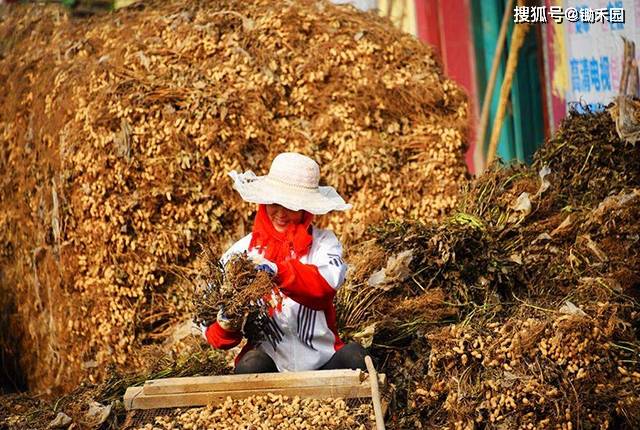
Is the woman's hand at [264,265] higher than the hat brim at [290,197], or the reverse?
the hat brim at [290,197]

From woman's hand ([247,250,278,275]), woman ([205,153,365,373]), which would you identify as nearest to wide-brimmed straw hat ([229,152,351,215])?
woman ([205,153,365,373])

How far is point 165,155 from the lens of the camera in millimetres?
6832

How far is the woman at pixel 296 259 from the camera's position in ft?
16.2

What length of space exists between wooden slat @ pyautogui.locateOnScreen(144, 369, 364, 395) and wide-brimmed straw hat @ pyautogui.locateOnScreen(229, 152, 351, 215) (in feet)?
2.55

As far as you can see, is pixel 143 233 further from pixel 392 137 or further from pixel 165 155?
pixel 392 137

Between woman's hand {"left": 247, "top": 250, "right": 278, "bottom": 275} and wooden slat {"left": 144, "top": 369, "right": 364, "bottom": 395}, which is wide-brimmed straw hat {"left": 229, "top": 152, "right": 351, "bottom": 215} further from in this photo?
wooden slat {"left": 144, "top": 369, "right": 364, "bottom": 395}

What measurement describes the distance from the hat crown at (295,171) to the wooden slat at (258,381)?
0.94 meters

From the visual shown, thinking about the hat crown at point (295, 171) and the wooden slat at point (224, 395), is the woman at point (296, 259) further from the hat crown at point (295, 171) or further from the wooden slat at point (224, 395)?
the wooden slat at point (224, 395)

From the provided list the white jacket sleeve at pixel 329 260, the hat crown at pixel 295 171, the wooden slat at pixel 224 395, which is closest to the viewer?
the wooden slat at pixel 224 395

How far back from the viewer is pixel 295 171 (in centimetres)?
506

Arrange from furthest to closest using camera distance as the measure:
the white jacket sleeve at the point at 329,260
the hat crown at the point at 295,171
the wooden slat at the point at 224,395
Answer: the hat crown at the point at 295,171
the white jacket sleeve at the point at 329,260
the wooden slat at the point at 224,395

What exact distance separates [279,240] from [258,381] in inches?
28.5

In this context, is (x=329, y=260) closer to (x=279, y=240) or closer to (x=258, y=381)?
(x=279, y=240)

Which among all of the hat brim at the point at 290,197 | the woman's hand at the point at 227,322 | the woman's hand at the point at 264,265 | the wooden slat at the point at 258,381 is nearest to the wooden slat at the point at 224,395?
the wooden slat at the point at 258,381
